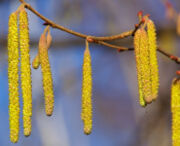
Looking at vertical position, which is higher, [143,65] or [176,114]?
[143,65]

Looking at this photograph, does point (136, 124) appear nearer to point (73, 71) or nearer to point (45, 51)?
point (73, 71)

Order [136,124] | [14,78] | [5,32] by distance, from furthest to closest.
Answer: [136,124] < [5,32] < [14,78]

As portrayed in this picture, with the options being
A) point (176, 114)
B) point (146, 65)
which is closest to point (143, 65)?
point (146, 65)

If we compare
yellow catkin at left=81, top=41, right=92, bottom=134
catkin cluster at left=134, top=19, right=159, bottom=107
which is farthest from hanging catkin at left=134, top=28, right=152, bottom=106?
yellow catkin at left=81, top=41, right=92, bottom=134

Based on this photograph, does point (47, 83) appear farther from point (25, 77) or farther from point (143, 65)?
point (143, 65)

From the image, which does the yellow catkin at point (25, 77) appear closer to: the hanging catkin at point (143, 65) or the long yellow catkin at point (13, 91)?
the long yellow catkin at point (13, 91)

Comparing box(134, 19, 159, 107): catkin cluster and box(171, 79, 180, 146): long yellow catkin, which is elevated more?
box(134, 19, 159, 107): catkin cluster

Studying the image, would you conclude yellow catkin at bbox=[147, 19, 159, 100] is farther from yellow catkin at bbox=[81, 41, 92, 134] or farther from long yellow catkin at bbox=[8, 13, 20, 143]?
long yellow catkin at bbox=[8, 13, 20, 143]

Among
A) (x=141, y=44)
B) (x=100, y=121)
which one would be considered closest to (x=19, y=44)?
(x=141, y=44)
